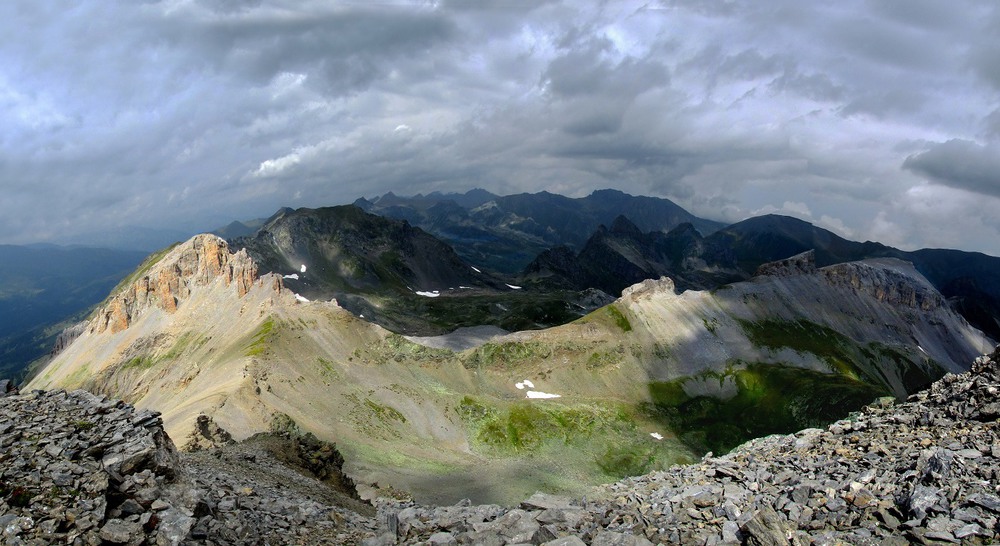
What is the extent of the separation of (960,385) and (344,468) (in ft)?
217

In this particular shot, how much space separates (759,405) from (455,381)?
274 ft

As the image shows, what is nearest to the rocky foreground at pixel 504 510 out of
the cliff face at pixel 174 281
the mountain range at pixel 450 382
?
the mountain range at pixel 450 382

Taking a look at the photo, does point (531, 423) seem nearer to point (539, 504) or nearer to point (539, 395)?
point (539, 395)

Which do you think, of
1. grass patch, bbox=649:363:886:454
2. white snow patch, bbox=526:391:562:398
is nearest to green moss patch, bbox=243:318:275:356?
white snow patch, bbox=526:391:562:398

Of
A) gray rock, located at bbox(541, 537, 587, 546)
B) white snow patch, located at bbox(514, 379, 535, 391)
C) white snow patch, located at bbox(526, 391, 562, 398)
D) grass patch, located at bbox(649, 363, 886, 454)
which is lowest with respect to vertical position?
grass patch, located at bbox(649, 363, 886, 454)

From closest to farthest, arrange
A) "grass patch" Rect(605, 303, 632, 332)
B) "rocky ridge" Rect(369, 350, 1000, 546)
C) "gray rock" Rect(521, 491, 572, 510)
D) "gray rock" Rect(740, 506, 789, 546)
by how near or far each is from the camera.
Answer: "gray rock" Rect(740, 506, 789, 546)
"rocky ridge" Rect(369, 350, 1000, 546)
"gray rock" Rect(521, 491, 572, 510)
"grass patch" Rect(605, 303, 632, 332)

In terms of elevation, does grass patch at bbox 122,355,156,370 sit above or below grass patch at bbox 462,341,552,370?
above

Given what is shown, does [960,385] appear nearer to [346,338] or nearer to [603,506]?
[603,506]

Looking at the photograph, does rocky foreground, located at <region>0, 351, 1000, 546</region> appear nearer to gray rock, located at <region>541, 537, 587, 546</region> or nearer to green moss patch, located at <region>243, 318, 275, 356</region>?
gray rock, located at <region>541, 537, 587, 546</region>

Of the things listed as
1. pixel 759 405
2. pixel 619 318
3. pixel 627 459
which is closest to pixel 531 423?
pixel 627 459

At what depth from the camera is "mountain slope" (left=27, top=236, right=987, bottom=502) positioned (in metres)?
92.9

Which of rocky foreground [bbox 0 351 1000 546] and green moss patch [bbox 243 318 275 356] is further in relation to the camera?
green moss patch [bbox 243 318 275 356]

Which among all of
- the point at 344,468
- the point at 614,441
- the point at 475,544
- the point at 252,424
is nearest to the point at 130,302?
the point at 252,424

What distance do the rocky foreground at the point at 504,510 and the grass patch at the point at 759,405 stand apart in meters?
111
